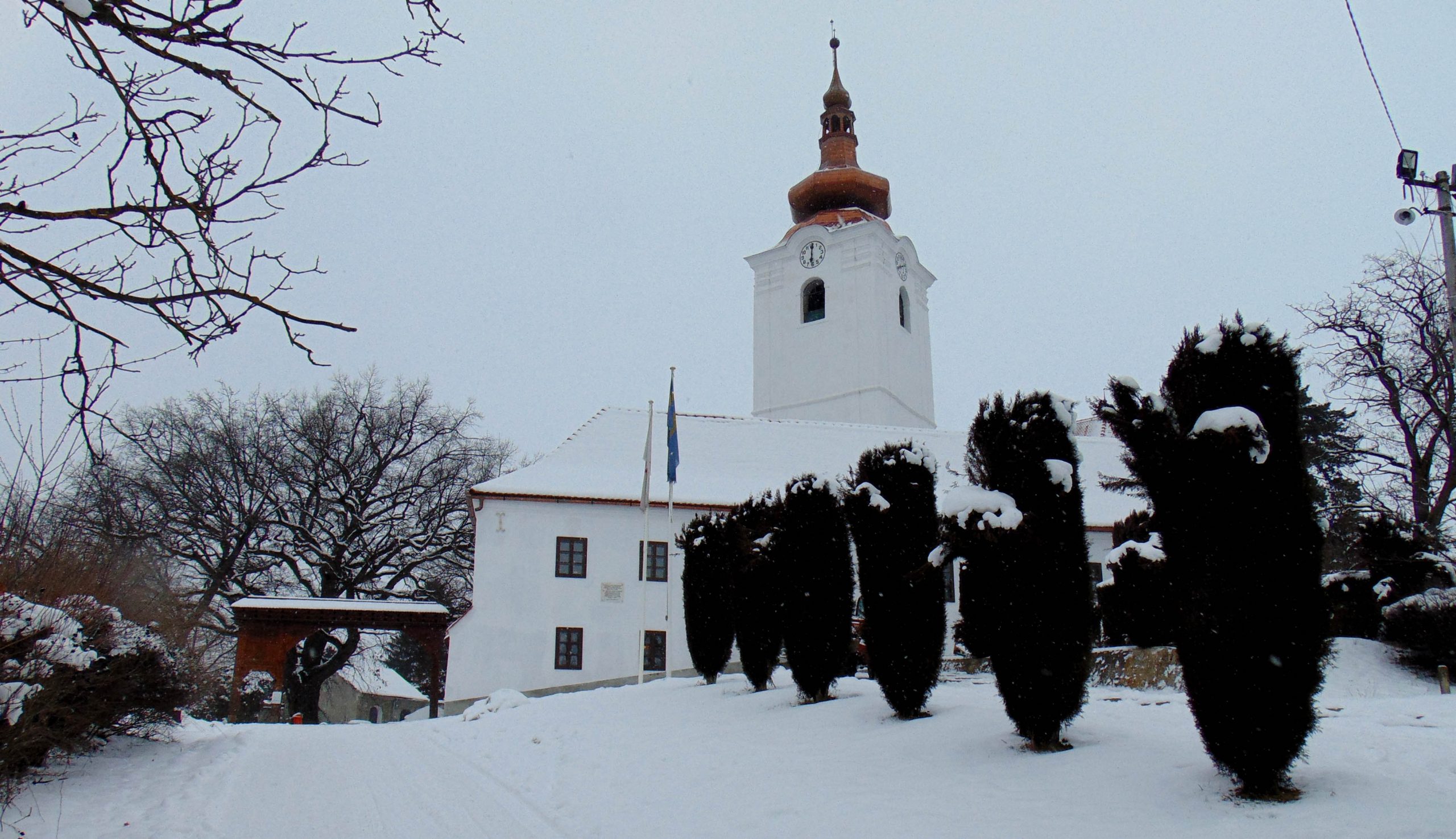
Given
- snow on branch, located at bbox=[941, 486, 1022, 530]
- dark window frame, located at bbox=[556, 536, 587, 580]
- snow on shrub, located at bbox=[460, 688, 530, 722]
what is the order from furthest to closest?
1. dark window frame, located at bbox=[556, 536, 587, 580]
2. snow on shrub, located at bbox=[460, 688, 530, 722]
3. snow on branch, located at bbox=[941, 486, 1022, 530]

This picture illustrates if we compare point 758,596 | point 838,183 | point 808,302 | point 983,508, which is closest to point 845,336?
point 808,302

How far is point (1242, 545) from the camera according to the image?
6.73 metres

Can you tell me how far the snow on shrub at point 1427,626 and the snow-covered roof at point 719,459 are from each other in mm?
11805

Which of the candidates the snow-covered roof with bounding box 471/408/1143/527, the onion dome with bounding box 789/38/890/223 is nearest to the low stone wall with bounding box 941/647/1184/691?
the snow-covered roof with bounding box 471/408/1143/527

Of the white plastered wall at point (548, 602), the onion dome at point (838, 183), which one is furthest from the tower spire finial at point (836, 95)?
the white plastered wall at point (548, 602)

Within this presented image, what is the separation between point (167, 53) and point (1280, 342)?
6.74 meters

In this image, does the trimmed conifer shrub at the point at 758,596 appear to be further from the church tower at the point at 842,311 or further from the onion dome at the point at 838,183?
the onion dome at the point at 838,183

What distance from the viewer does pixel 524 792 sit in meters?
9.34

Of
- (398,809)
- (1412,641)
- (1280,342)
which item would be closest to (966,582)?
(1280,342)

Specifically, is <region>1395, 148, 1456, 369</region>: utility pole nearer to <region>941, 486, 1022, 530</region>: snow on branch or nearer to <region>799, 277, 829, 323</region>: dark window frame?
<region>941, 486, 1022, 530</region>: snow on branch

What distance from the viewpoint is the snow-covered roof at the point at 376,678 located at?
37219mm

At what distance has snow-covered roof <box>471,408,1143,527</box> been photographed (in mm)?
28031

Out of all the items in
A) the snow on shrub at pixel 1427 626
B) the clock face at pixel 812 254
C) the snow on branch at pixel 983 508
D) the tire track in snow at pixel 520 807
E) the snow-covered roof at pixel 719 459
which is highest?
the clock face at pixel 812 254

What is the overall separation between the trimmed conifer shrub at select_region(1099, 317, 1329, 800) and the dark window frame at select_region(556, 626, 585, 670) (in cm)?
2114
